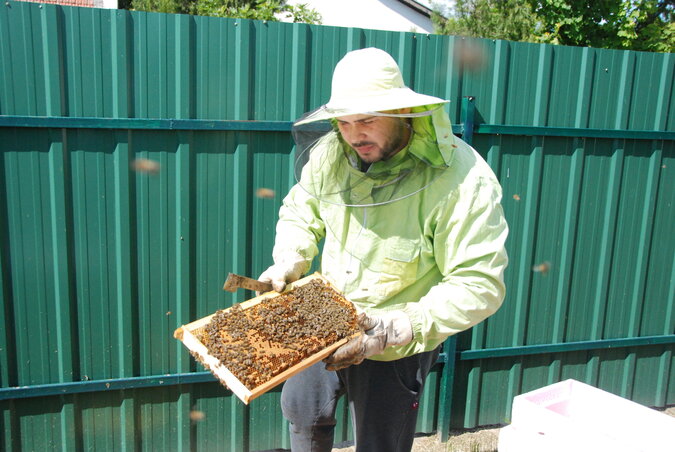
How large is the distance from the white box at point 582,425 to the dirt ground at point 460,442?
963 mm

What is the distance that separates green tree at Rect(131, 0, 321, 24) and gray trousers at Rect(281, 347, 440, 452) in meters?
8.43

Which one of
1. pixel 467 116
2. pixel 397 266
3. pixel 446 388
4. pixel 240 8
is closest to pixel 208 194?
pixel 397 266

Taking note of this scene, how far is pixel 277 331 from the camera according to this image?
87.2 inches

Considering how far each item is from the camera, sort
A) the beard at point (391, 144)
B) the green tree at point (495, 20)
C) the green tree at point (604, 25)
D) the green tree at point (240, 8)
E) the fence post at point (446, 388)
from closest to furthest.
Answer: the beard at point (391, 144) < the fence post at point (446, 388) < the green tree at point (240, 8) < the green tree at point (604, 25) < the green tree at point (495, 20)

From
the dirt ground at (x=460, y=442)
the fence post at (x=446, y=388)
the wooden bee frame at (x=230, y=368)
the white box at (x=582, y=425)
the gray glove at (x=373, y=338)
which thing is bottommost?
the dirt ground at (x=460, y=442)

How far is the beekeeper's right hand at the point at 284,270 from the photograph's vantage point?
2459 millimetres

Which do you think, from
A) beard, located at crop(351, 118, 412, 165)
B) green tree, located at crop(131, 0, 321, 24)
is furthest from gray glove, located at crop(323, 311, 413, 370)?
green tree, located at crop(131, 0, 321, 24)

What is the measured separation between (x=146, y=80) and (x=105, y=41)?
0.28 metres

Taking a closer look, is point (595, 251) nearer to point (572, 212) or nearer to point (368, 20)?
point (572, 212)

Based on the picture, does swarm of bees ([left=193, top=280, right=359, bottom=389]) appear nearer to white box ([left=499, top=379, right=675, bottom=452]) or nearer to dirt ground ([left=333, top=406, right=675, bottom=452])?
white box ([left=499, top=379, right=675, bottom=452])

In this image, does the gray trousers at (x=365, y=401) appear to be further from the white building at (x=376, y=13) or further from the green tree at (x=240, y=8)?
the white building at (x=376, y=13)

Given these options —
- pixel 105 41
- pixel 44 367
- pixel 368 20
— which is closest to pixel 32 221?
pixel 44 367

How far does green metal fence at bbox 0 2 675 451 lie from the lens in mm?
3166

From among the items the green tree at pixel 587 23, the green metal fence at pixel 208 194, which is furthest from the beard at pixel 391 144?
the green tree at pixel 587 23
